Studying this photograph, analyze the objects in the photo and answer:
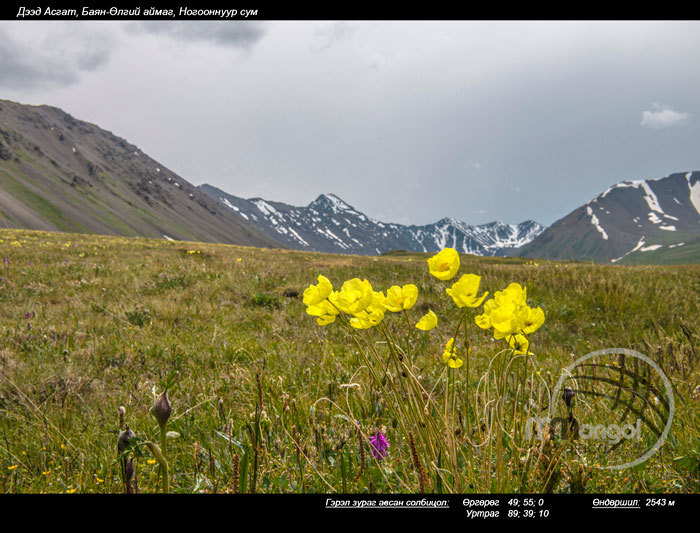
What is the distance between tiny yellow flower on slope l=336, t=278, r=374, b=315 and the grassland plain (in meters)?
0.41

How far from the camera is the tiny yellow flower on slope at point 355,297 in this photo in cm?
135

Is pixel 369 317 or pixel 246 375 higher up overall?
pixel 369 317

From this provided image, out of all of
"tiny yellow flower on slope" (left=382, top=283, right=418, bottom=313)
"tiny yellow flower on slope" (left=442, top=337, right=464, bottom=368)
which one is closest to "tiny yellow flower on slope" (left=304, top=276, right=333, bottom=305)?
"tiny yellow flower on slope" (left=382, top=283, right=418, bottom=313)

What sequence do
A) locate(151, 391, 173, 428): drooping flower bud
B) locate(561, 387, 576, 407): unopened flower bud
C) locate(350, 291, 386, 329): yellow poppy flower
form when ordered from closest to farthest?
1. locate(151, 391, 173, 428): drooping flower bud
2. locate(350, 291, 386, 329): yellow poppy flower
3. locate(561, 387, 576, 407): unopened flower bud

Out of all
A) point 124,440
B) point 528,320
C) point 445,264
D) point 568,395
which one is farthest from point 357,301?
point 568,395

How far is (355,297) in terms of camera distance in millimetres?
1410

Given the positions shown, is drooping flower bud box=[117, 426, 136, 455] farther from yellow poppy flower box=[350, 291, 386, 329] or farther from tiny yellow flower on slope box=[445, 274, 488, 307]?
tiny yellow flower on slope box=[445, 274, 488, 307]

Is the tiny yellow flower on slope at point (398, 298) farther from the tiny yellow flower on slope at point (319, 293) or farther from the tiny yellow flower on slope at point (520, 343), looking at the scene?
the tiny yellow flower on slope at point (520, 343)

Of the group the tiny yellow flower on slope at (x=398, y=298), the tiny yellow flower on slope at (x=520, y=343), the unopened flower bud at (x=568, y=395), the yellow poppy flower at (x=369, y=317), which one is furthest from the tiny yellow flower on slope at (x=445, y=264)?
the unopened flower bud at (x=568, y=395)

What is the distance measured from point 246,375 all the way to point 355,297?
2.60m

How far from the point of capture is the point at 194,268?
33.3 ft

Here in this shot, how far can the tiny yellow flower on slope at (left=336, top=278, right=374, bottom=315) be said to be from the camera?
135 cm
